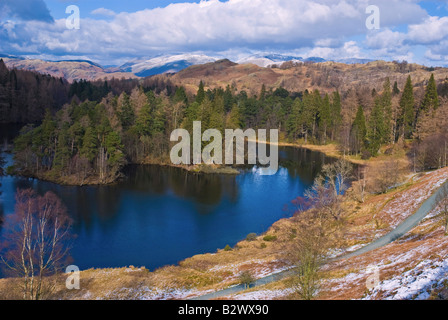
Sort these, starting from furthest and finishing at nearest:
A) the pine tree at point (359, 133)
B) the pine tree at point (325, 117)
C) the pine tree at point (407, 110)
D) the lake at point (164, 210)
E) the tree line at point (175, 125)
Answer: the pine tree at point (325, 117)
the pine tree at point (407, 110)
the pine tree at point (359, 133)
the tree line at point (175, 125)
the lake at point (164, 210)

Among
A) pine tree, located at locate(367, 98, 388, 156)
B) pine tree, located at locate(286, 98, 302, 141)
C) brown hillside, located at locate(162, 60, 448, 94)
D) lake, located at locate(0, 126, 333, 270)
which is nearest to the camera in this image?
lake, located at locate(0, 126, 333, 270)

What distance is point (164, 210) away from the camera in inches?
1586

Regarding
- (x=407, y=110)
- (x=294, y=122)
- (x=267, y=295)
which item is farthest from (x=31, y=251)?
(x=294, y=122)

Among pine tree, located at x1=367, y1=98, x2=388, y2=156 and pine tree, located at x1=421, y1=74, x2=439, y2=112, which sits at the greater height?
pine tree, located at x1=421, y1=74, x2=439, y2=112

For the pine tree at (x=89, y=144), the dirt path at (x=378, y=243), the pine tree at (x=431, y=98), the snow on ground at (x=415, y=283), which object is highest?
the pine tree at (x=431, y=98)

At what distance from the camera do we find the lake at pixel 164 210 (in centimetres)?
3031

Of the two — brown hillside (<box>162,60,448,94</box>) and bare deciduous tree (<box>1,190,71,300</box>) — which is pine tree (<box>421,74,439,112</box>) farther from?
brown hillside (<box>162,60,448,94</box>)

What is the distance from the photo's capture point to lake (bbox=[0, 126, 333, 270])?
30.3 m

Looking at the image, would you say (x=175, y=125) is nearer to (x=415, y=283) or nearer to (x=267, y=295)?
(x=267, y=295)

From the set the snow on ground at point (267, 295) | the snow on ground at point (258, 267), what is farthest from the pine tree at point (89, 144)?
the snow on ground at point (267, 295)

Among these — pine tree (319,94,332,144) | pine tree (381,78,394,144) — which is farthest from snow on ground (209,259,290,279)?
pine tree (319,94,332,144)

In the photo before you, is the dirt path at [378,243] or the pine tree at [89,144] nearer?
the dirt path at [378,243]

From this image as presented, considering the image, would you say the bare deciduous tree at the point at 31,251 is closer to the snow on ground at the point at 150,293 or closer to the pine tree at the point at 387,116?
the snow on ground at the point at 150,293
